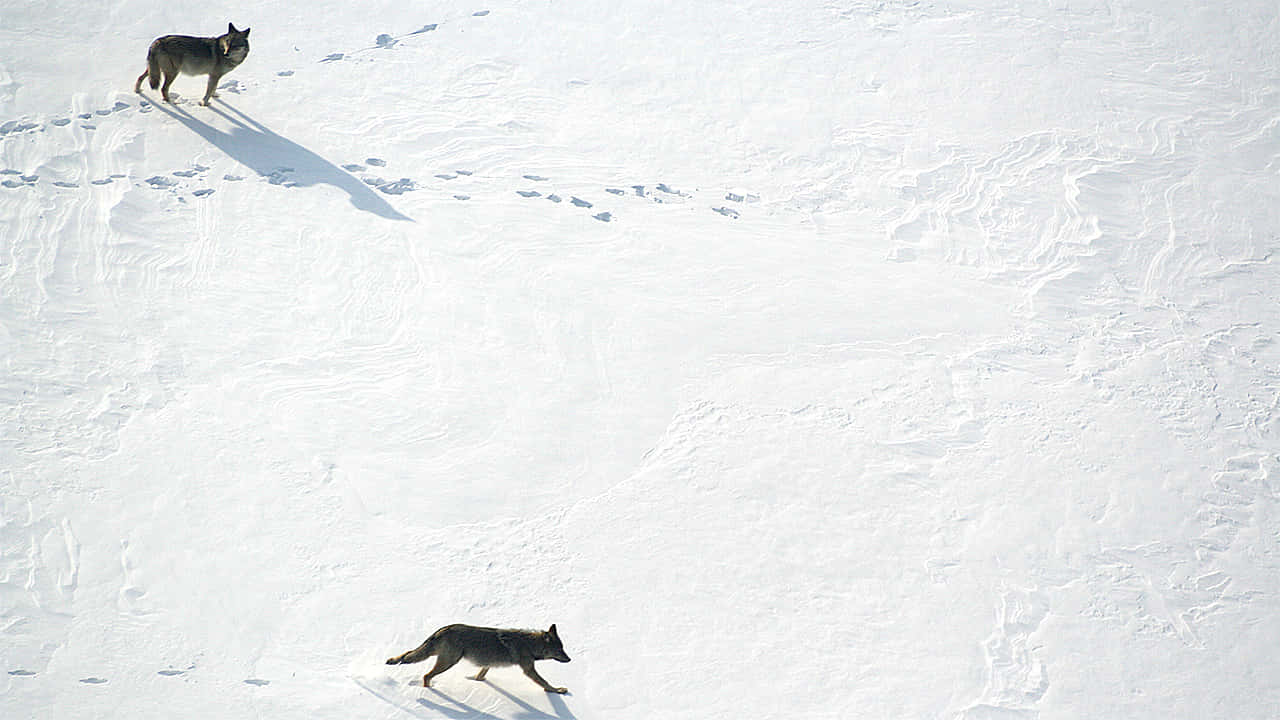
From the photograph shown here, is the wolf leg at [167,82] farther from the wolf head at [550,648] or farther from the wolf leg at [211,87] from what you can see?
the wolf head at [550,648]

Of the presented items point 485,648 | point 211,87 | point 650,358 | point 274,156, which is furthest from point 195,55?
point 485,648

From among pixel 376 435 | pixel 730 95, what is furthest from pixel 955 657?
pixel 730 95

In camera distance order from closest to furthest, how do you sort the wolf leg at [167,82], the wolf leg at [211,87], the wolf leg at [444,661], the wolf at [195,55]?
the wolf leg at [444,661] < the wolf at [195,55] < the wolf leg at [167,82] < the wolf leg at [211,87]

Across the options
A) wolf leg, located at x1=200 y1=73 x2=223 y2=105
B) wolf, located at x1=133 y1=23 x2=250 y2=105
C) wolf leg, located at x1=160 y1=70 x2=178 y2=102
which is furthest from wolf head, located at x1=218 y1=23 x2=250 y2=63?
wolf leg, located at x1=160 y1=70 x2=178 y2=102

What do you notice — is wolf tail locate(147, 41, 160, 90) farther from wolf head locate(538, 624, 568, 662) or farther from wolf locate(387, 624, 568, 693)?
wolf head locate(538, 624, 568, 662)

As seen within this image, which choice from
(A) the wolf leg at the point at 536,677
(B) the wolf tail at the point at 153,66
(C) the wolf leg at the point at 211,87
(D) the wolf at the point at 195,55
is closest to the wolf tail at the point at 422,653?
(A) the wolf leg at the point at 536,677

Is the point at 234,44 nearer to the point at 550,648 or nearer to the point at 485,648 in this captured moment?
the point at 485,648

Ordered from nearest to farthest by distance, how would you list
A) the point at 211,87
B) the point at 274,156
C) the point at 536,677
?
1. the point at 536,677
2. the point at 274,156
3. the point at 211,87
